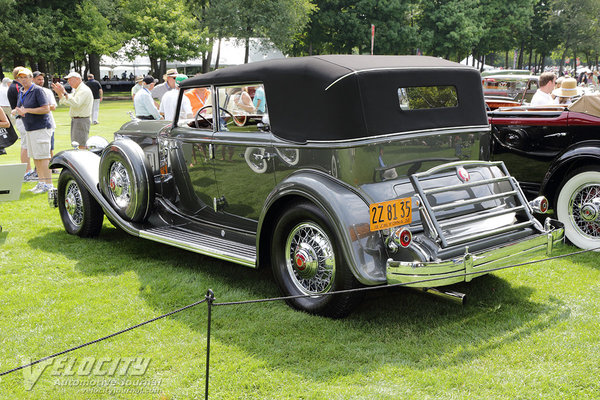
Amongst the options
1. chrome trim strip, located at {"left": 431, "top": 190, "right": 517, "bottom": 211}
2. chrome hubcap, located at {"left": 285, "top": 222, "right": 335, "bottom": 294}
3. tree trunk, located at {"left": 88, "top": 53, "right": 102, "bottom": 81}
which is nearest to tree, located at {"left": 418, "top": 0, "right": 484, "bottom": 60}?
tree trunk, located at {"left": 88, "top": 53, "right": 102, "bottom": 81}

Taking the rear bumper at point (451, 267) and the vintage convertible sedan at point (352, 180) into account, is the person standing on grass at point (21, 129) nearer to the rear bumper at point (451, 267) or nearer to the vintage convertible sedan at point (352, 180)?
the vintage convertible sedan at point (352, 180)

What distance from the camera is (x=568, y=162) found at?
19.3ft

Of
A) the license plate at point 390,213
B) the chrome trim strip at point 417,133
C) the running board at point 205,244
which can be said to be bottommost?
the running board at point 205,244

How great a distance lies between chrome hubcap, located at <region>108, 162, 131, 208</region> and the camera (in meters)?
5.89

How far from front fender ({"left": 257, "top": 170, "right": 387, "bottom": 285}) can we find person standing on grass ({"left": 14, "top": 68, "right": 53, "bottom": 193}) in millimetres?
6021

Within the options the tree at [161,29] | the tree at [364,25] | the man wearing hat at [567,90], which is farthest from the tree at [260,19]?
the man wearing hat at [567,90]

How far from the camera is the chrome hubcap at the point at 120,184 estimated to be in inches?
232

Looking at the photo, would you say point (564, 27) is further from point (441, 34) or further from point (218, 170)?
point (218, 170)

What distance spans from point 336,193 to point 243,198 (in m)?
1.29

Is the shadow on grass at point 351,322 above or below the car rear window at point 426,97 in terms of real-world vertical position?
below

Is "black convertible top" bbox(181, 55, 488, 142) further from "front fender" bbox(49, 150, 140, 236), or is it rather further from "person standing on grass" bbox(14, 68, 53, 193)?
"person standing on grass" bbox(14, 68, 53, 193)

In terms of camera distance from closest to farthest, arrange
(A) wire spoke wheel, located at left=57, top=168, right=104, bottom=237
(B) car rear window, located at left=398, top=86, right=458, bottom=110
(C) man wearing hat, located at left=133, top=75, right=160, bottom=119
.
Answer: (B) car rear window, located at left=398, top=86, right=458, bottom=110, (A) wire spoke wheel, located at left=57, top=168, right=104, bottom=237, (C) man wearing hat, located at left=133, top=75, right=160, bottom=119

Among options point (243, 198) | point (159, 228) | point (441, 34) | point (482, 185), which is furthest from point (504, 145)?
point (441, 34)

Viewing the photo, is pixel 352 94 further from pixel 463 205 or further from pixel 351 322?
pixel 351 322
